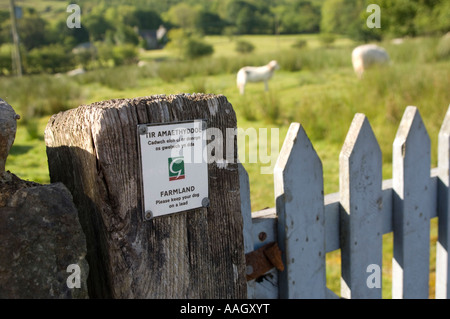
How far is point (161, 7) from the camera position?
74.5 feet

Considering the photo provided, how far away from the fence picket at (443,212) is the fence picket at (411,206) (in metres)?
0.07

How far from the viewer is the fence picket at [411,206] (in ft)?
5.60

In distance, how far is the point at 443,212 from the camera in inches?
74.0

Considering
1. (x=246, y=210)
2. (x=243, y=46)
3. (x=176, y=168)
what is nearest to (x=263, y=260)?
(x=246, y=210)

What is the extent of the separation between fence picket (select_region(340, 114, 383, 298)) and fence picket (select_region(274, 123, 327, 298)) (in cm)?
11

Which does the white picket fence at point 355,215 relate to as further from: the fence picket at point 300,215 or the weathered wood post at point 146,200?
the weathered wood post at point 146,200

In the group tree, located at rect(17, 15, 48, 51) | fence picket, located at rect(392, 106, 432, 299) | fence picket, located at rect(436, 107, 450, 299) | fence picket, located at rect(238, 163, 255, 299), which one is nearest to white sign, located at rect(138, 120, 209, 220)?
fence picket, located at rect(238, 163, 255, 299)

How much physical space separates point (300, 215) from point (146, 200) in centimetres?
67

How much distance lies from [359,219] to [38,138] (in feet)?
14.0

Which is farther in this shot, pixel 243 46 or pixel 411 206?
pixel 243 46

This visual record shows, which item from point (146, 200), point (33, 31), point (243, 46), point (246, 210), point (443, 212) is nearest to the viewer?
point (146, 200)

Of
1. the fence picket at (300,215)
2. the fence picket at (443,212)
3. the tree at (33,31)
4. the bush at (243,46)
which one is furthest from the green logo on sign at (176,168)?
the bush at (243,46)

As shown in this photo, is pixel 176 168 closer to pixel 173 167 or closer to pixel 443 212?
pixel 173 167

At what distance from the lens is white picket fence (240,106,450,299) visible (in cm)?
144
